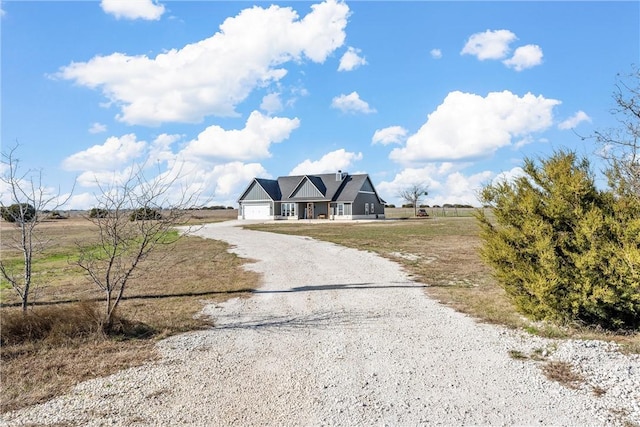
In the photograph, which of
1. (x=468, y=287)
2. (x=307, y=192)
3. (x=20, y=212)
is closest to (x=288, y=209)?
(x=307, y=192)

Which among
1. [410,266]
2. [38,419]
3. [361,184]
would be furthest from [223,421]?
[361,184]

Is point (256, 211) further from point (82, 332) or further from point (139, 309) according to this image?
point (82, 332)

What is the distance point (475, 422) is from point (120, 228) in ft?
18.5

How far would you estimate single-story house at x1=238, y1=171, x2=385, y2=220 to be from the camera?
4947 centimetres

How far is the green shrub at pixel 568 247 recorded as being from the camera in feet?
18.8

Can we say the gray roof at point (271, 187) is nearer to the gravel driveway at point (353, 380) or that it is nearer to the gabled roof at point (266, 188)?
the gabled roof at point (266, 188)

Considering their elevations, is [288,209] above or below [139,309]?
above

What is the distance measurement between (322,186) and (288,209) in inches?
212

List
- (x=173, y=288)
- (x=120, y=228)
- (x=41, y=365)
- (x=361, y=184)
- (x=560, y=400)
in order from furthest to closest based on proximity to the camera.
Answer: (x=361, y=184)
(x=173, y=288)
(x=120, y=228)
(x=41, y=365)
(x=560, y=400)

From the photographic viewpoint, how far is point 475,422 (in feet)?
11.9

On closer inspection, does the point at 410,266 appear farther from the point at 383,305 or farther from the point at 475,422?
the point at 475,422

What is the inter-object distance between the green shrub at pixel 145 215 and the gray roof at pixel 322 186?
4230 centimetres

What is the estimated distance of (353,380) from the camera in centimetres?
452

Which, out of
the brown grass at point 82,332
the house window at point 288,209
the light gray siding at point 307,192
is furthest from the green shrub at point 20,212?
the house window at point 288,209
